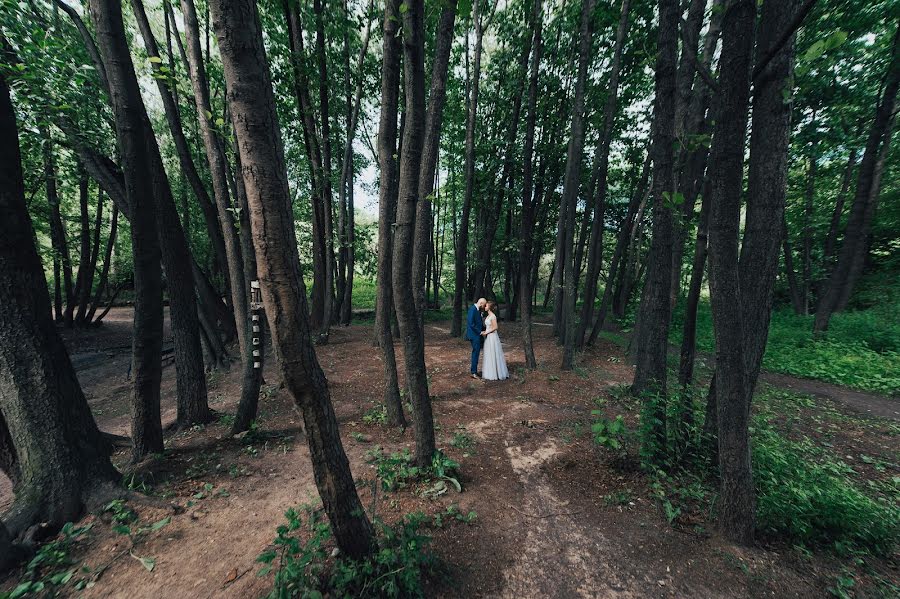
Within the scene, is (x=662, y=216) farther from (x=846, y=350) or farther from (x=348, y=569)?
(x=846, y=350)

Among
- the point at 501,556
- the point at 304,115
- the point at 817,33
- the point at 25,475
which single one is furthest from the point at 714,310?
the point at 817,33

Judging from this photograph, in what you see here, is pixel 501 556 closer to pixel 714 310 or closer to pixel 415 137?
pixel 714 310

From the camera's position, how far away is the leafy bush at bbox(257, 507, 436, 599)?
7.22 ft

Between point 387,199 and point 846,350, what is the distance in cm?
1280

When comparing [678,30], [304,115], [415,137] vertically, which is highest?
[304,115]

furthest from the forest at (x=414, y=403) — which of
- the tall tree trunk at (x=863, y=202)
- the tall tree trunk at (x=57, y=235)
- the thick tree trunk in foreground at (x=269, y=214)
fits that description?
the tall tree trunk at (x=57, y=235)

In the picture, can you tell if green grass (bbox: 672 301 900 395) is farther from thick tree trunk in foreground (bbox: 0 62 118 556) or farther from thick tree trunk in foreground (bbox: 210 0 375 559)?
thick tree trunk in foreground (bbox: 0 62 118 556)

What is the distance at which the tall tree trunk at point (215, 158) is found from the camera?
5.12 metres

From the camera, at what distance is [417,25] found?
334 cm

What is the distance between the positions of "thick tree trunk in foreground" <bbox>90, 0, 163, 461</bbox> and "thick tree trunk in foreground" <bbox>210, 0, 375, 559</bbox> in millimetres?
3203

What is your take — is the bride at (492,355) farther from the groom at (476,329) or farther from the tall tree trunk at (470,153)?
the tall tree trunk at (470,153)

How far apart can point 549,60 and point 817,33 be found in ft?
22.0

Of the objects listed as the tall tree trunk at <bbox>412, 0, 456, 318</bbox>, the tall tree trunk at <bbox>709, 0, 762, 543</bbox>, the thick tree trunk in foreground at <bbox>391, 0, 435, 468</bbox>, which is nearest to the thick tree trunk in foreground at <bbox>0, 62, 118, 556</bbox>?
the thick tree trunk in foreground at <bbox>391, 0, 435, 468</bbox>

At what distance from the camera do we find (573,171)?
817 cm
